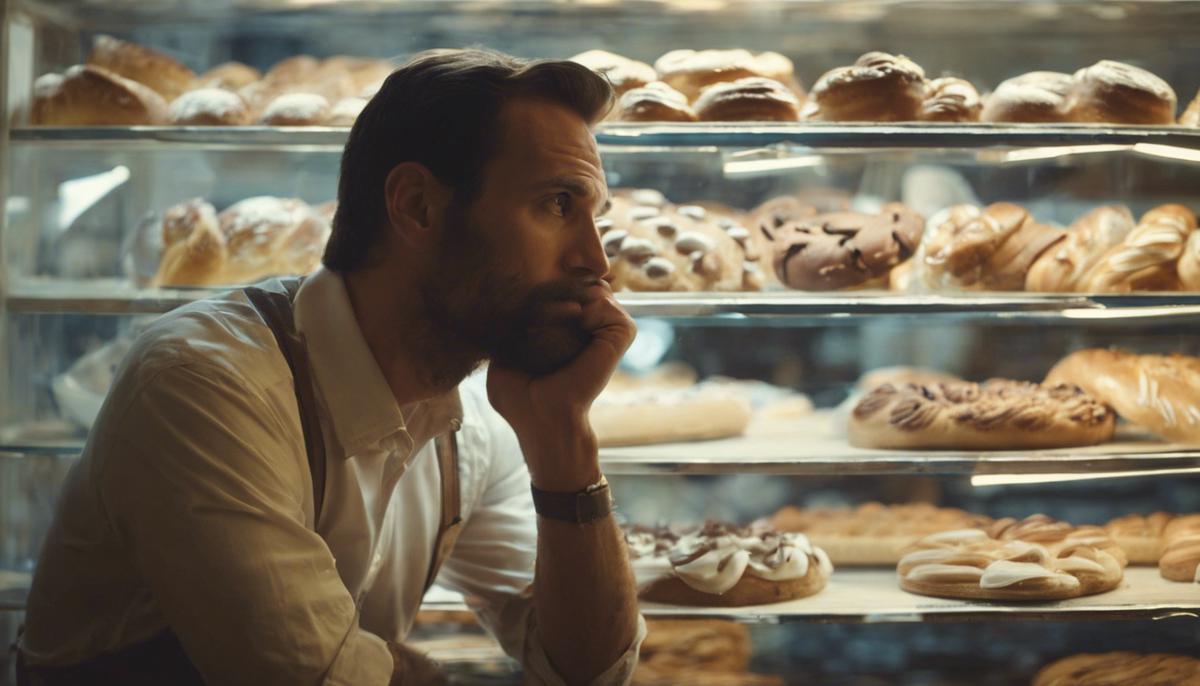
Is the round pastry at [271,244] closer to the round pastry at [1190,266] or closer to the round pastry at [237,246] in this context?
the round pastry at [237,246]

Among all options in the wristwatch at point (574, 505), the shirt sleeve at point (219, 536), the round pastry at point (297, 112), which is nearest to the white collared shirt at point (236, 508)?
the shirt sleeve at point (219, 536)

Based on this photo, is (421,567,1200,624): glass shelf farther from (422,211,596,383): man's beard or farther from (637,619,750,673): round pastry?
(422,211,596,383): man's beard

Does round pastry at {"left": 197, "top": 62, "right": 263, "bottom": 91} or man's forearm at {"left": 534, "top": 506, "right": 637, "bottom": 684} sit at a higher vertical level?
round pastry at {"left": 197, "top": 62, "right": 263, "bottom": 91}

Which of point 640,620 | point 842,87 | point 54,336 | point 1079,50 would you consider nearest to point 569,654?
point 640,620

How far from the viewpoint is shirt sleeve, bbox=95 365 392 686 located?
4.29 feet

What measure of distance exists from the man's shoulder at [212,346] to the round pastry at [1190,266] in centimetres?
224

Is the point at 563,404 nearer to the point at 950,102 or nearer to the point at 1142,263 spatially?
the point at 950,102

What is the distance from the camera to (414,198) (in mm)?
1608

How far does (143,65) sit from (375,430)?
66.8 inches

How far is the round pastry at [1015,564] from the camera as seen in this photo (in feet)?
7.63

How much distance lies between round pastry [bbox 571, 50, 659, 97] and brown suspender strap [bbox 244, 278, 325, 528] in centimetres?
128

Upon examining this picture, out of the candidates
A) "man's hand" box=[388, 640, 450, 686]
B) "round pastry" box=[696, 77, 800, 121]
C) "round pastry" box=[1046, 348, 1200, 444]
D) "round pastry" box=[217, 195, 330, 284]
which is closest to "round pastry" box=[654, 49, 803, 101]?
"round pastry" box=[696, 77, 800, 121]

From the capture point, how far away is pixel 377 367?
1624 mm

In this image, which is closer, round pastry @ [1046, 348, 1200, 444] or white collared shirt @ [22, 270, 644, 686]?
white collared shirt @ [22, 270, 644, 686]
